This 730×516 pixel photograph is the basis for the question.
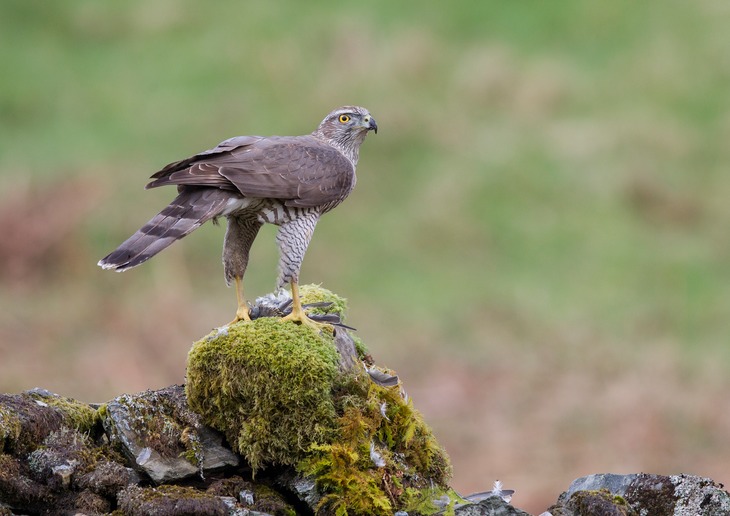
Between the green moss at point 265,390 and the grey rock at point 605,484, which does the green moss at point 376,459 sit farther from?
the grey rock at point 605,484

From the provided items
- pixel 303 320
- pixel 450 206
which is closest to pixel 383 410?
pixel 303 320

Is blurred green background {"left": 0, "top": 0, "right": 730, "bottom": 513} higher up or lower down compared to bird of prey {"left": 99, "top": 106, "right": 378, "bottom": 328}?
higher up

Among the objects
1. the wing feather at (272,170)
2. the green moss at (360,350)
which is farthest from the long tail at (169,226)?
the green moss at (360,350)

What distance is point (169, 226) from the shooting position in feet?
22.4

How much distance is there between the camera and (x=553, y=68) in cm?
2408

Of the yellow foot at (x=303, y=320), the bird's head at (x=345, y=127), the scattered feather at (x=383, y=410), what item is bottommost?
the scattered feather at (x=383, y=410)

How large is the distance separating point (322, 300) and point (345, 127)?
1.50m

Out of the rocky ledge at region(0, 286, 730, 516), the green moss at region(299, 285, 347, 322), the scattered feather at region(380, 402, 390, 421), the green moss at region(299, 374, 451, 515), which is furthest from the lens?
the green moss at region(299, 285, 347, 322)

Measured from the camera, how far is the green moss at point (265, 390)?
6441 millimetres

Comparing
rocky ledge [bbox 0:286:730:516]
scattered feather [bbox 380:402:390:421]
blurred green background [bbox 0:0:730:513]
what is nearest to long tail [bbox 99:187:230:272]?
rocky ledge [bbox 0:286:730:516]

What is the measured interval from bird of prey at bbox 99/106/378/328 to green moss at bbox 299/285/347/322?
0.38 meters

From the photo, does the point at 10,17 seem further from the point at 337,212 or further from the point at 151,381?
the point at 151,381

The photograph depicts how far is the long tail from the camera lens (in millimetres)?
6566

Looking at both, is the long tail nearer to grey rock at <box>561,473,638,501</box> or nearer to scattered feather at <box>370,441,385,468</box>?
scattered feather at <box>370,441,385,468</box>
